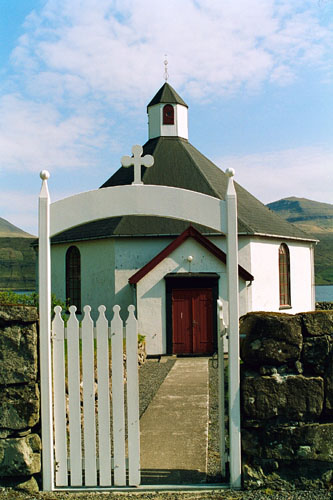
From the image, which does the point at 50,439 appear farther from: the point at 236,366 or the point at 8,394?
the point at 236,366

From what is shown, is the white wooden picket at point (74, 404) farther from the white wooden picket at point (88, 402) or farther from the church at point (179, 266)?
the church at point (179, 266)

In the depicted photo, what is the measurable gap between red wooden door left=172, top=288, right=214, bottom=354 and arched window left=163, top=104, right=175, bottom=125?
32.1 feet

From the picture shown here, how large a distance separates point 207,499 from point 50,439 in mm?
1724

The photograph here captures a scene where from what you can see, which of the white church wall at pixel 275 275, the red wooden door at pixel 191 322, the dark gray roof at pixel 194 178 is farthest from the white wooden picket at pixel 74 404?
the dark gray roof at pixel 194 178

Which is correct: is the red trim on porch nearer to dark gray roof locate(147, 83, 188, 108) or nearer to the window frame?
the window frame

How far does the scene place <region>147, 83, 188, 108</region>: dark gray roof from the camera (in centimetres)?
2328

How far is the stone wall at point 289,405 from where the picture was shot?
4.97 meters

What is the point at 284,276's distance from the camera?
20.0 metres

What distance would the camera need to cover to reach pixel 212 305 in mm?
16984

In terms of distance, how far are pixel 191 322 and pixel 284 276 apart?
5.32m

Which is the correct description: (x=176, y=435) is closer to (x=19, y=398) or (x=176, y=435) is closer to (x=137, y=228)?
(x=19, y=398)

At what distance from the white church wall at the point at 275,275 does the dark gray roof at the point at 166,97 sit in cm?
891

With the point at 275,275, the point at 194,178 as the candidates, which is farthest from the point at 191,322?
the point at 194,178

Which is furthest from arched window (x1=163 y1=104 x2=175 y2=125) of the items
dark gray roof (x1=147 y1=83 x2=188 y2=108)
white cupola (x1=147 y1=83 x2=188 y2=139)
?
dark gray roof (x1=147 y1=83 x2=188 y2=108)
